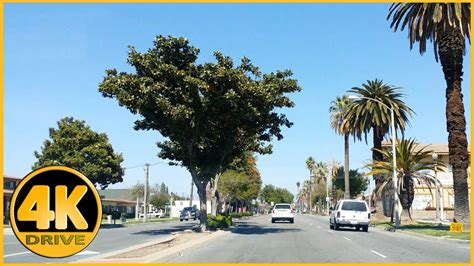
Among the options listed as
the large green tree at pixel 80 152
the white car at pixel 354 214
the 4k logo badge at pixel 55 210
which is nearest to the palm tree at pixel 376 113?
the white car at pixel 354 214

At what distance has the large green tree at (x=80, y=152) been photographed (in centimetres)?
4928

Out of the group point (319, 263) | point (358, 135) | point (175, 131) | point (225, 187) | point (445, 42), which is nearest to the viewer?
point (319, 263)

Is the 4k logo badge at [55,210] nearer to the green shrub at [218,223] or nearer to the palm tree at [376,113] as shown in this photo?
the green shrub at [218,223]

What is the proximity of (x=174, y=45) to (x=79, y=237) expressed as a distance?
23.1m

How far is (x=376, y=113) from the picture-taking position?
151 ft

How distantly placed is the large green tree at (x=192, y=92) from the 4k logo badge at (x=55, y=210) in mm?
21072

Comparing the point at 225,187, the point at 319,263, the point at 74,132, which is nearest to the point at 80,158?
the point at 74,132

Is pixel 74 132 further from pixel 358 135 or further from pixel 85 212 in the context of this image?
pixel 85 212

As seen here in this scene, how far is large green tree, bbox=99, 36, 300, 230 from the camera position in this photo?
2553cm

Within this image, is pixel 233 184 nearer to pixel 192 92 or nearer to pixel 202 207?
pixel 202 207

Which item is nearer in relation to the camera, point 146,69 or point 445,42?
point 146,69

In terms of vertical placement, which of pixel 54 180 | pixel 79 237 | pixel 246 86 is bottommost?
pixel 79 237

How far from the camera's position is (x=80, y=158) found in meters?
49.0

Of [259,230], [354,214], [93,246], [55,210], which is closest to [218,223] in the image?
[259,230]
